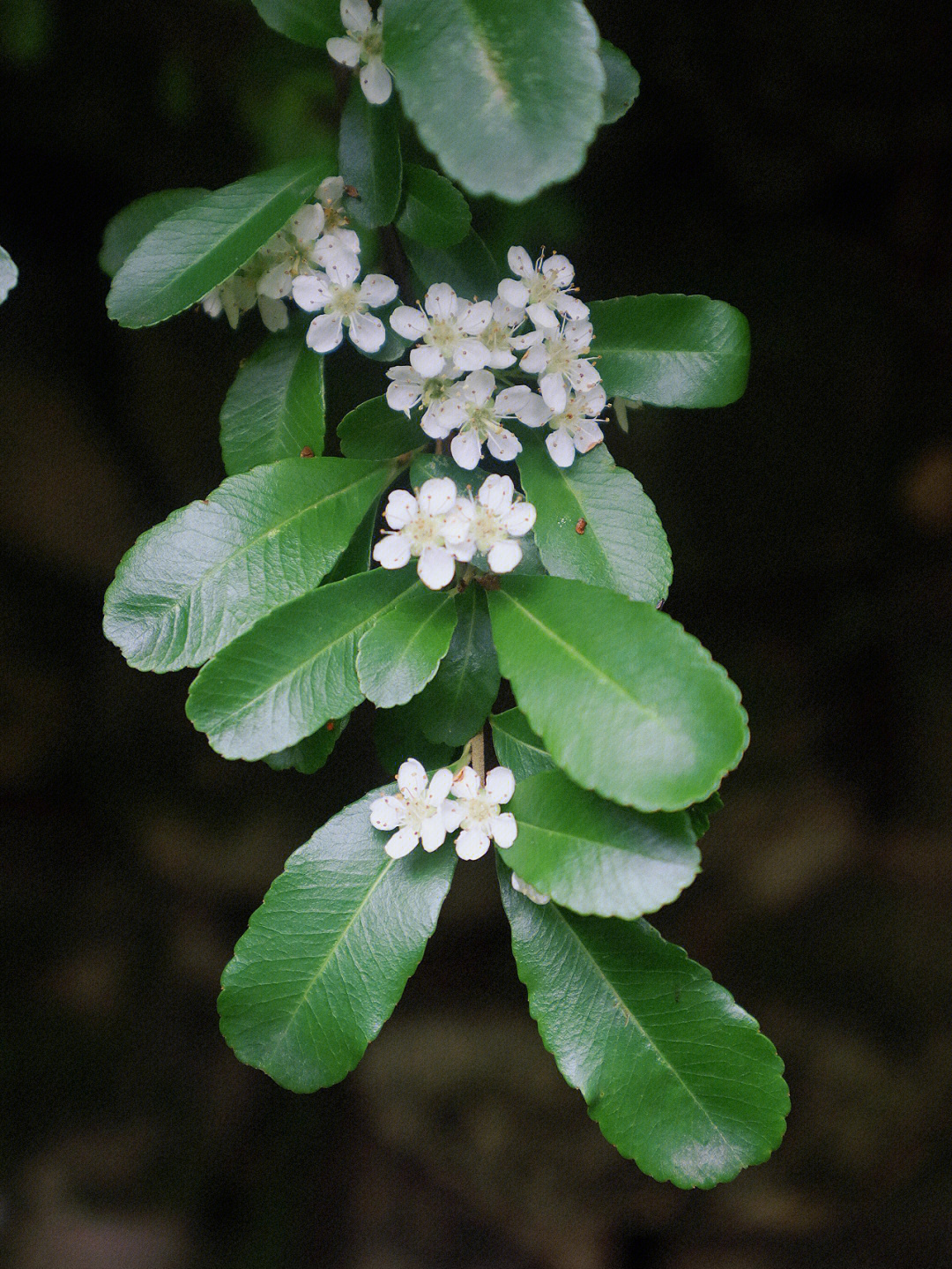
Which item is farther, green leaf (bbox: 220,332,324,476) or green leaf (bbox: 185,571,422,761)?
green leaf (bbox: 220,332,324,476)

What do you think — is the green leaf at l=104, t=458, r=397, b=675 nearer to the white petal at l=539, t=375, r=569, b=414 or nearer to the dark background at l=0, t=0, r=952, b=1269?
the white petal at l=539, t=375, r=569, b=414

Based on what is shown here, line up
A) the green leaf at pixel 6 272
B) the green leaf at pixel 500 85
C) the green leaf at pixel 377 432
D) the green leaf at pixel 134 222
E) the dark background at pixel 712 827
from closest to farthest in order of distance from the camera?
the green leaf at pixel 500 85 < the green leaf at pixel 6 272 < the green leaf at pixel 377 432 < the green leaf at pixel 134 222 < the dark background at pixel 712 827

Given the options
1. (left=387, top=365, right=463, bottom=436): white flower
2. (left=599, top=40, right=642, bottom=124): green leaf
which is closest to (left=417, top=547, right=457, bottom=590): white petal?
(left=387, top=365, right=463, bottom=436): white flower

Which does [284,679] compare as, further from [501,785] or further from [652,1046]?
[652,1046]

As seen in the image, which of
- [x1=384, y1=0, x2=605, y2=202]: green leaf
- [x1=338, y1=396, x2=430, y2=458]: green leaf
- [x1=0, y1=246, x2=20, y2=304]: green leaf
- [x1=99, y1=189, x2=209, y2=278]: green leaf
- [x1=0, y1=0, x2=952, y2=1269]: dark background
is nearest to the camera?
[x1=384, y1=0, x2=605, y2=202]: green leaf

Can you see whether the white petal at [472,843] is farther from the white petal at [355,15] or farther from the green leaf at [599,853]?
the white petal at [355,15]

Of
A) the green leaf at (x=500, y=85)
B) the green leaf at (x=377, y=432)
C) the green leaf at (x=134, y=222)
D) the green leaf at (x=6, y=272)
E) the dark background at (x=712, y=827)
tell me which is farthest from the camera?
the dark background at (x=712, y=827)

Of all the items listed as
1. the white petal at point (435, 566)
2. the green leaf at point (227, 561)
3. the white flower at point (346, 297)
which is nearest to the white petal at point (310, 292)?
the white flower at point (346, 297)

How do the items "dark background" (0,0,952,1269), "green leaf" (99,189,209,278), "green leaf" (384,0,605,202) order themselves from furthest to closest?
"dark background" (0,0,952,1269) → "green leaf" (99,189,209,278) → "green leaf" (384,0,605,202)
